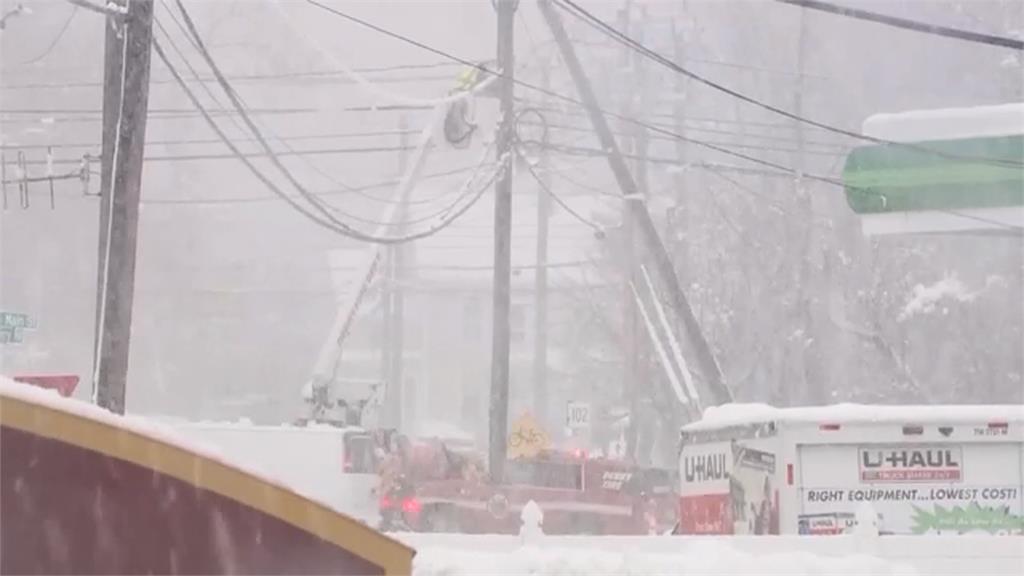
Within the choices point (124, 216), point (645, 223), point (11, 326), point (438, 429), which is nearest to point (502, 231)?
point (645, 223)

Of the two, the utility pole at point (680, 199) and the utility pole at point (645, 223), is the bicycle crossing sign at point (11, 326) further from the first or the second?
the utility pole at point (680, 199)

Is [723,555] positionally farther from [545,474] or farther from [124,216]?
[545,474]

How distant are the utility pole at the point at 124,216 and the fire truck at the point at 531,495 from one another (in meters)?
10.6

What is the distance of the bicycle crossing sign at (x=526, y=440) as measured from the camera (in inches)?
1081

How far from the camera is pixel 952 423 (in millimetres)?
15000

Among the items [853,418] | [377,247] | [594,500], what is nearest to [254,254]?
[377,247]

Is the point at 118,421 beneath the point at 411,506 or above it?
above

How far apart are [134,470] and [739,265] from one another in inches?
1593

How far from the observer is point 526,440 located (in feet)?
90.9

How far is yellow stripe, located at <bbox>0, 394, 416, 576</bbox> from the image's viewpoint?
322 cm

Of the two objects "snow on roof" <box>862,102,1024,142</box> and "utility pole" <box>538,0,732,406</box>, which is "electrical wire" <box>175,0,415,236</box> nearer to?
"utility pole" <box>538,0,732,406</box>

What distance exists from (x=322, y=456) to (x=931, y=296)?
68.0ft

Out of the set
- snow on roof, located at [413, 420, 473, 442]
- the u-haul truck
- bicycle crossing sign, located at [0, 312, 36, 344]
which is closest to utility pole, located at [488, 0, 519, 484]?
the u-haul truck

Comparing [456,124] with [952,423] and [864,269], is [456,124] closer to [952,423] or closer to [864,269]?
[952,423]
